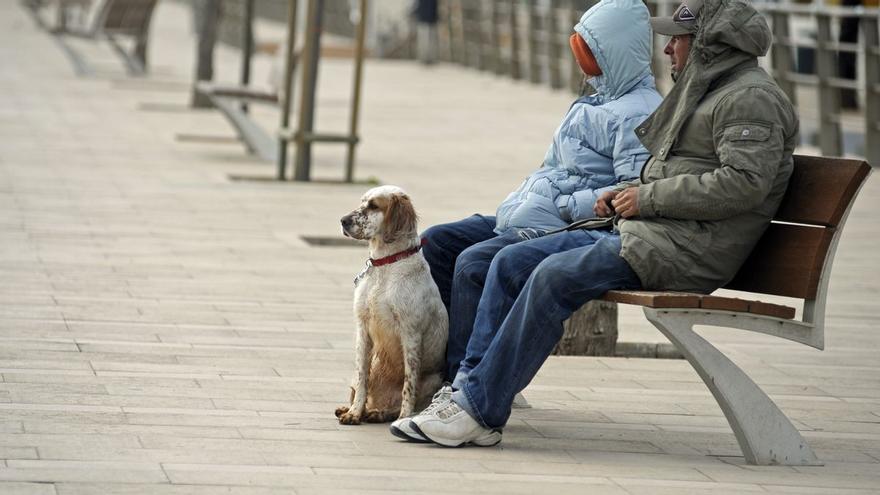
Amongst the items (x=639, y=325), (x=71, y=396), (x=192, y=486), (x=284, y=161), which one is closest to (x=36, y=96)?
(x=284, y=161)

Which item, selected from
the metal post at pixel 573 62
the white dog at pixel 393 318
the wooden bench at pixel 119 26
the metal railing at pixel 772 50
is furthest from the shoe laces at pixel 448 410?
the metal post at pixel 573 62

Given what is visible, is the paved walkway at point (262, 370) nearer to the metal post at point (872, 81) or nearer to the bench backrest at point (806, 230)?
the bench backrest at point (806, 230)

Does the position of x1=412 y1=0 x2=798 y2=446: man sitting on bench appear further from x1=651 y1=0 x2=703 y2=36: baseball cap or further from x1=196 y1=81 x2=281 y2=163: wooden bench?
x1=196 y1=81 x2=281 y2=163: wooden bench

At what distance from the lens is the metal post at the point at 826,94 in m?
17.4

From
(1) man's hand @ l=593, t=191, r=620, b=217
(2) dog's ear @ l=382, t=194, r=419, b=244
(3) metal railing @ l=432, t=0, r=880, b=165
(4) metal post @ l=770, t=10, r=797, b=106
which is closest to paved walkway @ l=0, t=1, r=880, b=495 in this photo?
(2) dog's ear @ l=382, t=194, r=419, b=244

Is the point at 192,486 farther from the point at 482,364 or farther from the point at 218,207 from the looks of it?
the point at 218,207

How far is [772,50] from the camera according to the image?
18875 millimetres

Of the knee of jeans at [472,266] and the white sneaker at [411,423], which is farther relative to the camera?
the knee of jeans at [472,266]

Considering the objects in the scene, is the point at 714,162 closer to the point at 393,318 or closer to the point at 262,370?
the point at 393,318

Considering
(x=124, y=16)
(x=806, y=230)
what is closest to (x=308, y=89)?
(x=806, y=230)

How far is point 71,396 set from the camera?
591 cm

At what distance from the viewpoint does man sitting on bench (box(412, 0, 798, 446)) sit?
516 centimetres

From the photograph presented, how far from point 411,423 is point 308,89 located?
816cm

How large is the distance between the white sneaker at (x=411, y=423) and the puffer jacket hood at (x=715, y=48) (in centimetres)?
100
